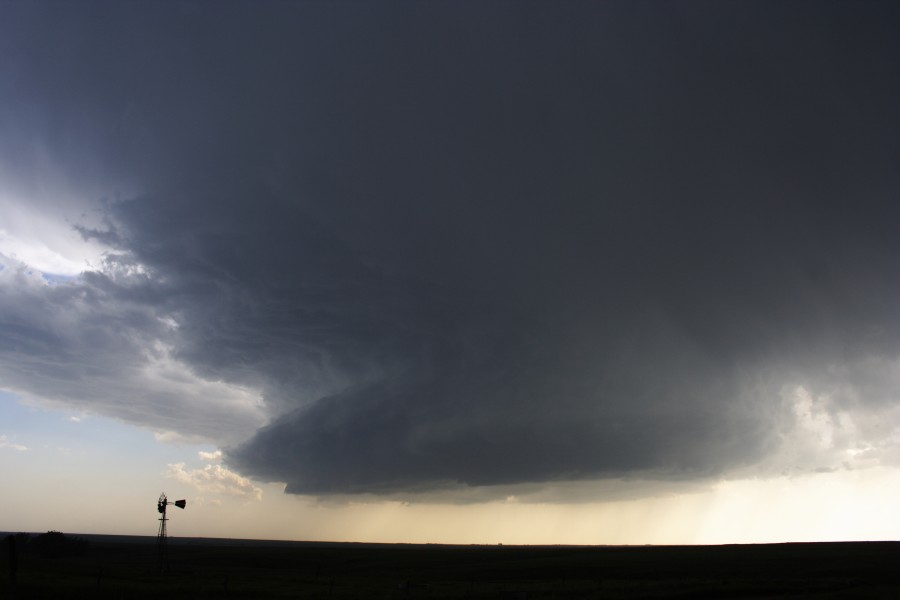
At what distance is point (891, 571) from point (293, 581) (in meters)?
68.3

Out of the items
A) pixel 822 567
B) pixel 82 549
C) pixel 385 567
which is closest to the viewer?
pixel 822 567

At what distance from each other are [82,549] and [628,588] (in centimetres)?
12762

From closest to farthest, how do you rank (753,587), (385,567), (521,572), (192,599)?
(192,599) → (753,587) → (521,572) → (385,567)

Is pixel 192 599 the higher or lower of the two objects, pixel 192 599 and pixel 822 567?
the higher

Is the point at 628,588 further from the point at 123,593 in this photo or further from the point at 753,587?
the point at 123,593

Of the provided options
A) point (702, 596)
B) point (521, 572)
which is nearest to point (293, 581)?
point (521, 572)

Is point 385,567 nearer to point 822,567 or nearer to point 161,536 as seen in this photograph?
point 161,536

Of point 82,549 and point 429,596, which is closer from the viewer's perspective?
point 429,596

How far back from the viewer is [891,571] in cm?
7350

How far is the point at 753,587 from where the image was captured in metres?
54.8

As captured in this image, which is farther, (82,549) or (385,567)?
(82,549)

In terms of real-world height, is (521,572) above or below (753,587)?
below

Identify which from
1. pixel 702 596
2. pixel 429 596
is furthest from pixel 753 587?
pixel 429 596

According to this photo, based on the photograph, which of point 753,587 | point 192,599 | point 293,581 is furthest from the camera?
point 293,581
